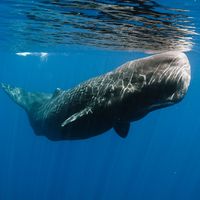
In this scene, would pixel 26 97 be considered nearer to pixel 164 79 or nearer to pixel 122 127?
pixel 122 127

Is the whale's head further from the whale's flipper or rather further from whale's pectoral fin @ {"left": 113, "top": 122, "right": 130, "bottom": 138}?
the whale's flipper

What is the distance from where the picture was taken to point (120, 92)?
29.6ft

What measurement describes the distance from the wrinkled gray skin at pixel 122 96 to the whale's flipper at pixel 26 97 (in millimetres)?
3629

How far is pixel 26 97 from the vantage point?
17.8 metres

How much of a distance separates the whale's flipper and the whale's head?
29.1 ft

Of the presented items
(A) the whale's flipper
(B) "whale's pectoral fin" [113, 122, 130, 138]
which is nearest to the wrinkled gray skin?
(B) "whale's pectoral fin" [113, 122, 130, 138]

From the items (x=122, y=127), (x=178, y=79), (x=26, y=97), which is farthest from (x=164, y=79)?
(x=26, y=97)

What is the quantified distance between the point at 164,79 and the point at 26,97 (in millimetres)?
11614

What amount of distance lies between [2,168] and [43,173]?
9.15 metres

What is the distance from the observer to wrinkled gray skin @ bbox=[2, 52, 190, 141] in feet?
26.0

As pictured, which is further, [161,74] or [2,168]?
[2,168]

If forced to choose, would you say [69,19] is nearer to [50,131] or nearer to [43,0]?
[43,0]

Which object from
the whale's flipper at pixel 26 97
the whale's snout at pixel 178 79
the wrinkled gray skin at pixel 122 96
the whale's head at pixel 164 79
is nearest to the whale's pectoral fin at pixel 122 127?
the wrinkled gray skin at pixel 122 96

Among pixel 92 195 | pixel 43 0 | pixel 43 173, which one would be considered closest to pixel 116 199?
pixel 92 195
